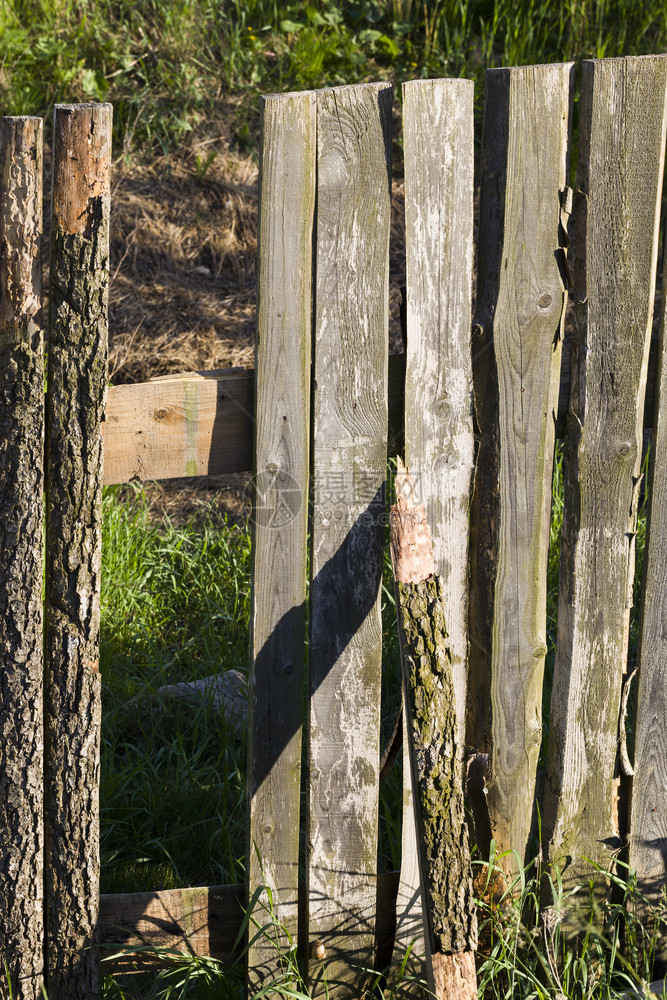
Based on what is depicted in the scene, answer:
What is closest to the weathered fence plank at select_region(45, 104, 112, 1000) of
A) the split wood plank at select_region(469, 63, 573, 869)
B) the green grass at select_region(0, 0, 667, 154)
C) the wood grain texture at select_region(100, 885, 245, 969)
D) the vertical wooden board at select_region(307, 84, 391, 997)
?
the wood grain texture at select_region(100, 885, 245, 969)

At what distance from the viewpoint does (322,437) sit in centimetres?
192

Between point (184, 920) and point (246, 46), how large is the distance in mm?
5096

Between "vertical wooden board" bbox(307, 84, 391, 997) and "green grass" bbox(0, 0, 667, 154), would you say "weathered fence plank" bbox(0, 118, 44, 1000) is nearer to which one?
"vertical wooden board" bbox(307, 84, 391, 997)

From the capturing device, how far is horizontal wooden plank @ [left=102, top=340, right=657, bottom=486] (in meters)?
1.89

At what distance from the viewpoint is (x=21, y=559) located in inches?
72.2

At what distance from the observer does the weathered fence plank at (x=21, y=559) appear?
5.61 ft

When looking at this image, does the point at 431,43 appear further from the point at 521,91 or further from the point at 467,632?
the point at 467,632

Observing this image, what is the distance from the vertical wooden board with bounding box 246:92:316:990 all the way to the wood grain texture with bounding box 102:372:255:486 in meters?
0.07

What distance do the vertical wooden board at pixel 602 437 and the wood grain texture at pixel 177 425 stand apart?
752 millimetres

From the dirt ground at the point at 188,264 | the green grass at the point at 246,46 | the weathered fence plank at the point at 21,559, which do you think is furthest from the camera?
the green grass at the point at 246,46

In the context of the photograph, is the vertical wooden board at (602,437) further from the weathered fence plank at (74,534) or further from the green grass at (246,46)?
the green grass at (246,46)

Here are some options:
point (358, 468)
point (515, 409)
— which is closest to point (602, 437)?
point (515, 409)

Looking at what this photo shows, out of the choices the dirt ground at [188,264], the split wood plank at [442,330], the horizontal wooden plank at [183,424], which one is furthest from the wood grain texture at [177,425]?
the dirt ground at [188,264]

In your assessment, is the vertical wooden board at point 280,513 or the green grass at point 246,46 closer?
the vertical wooden board at point 280,513
